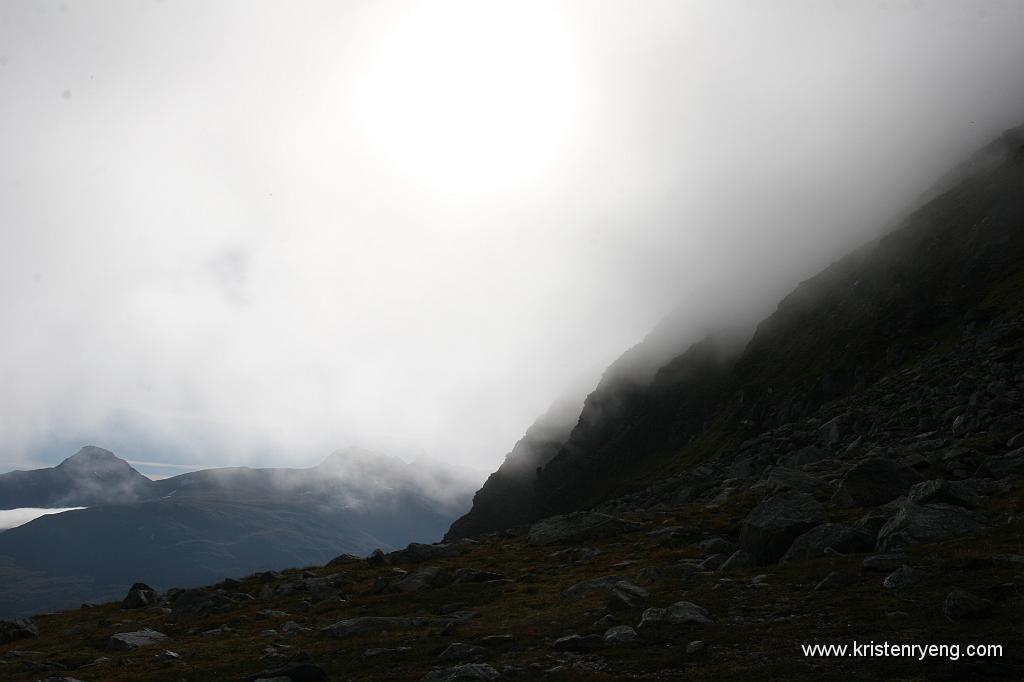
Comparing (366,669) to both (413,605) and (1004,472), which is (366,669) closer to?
(413,605)

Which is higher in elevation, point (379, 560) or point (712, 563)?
point (379, 560)

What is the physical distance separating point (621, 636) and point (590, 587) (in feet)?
42.1

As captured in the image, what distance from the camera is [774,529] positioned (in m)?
29.5

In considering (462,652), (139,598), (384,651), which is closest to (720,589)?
(462,652)

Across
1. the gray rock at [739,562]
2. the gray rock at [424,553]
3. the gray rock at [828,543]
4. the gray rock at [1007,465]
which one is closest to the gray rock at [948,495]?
the gray rock at [828,543]

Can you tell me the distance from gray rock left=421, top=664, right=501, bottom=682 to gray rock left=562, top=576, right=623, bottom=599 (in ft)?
44.9

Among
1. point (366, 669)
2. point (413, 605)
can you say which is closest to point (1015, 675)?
point (366, 669)

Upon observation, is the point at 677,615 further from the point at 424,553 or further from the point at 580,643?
the point at 424,553

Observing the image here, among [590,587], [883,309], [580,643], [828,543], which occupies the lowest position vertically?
[580,643]

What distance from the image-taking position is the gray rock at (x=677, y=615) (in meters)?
20.8

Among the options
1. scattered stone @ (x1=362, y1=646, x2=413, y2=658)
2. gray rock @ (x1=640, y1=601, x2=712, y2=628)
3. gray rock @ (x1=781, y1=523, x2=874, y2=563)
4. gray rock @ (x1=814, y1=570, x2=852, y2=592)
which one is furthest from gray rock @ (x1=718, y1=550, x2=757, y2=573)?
scattered stone @ (x1=362, y1=646, x2=413, y2=658)

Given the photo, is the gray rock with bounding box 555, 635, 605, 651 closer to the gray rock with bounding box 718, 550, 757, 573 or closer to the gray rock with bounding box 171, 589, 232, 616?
the gray rock with bounding box 718, 550, 757, 573

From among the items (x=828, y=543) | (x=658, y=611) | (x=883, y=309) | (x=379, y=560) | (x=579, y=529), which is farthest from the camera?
(x=883, y=309)

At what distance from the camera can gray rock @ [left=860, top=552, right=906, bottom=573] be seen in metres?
22.4
